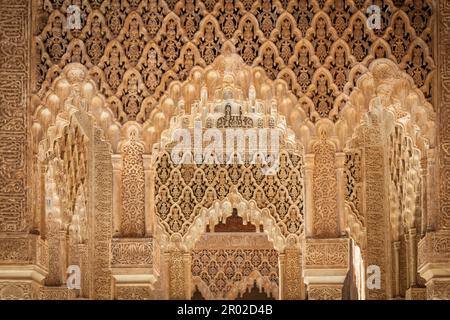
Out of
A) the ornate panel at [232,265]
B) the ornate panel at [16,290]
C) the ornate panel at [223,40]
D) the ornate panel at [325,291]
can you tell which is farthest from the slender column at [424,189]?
the ornate panel at [232,265]

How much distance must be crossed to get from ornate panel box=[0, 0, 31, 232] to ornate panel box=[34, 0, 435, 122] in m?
0.12

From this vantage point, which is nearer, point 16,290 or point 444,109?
point 16,290

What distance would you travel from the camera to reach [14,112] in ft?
29.4

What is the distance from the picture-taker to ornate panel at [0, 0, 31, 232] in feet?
29.0

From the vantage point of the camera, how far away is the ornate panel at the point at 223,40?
29.7 feet

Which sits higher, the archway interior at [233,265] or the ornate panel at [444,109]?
the ornate panel at [444,109]

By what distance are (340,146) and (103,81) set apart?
5.56 ft

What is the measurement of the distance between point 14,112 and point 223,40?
59.3 inches

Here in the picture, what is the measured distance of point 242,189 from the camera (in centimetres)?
1212

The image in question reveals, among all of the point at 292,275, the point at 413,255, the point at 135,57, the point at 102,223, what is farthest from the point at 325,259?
the point at 292,275

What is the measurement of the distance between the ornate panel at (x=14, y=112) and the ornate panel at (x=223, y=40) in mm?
120

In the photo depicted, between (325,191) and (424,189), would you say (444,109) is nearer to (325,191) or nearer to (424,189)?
(424,189)

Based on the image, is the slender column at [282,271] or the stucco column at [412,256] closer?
the stucco column at [412,256]

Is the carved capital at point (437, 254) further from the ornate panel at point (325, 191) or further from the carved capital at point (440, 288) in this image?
the ornate panel at point (325, 191)
